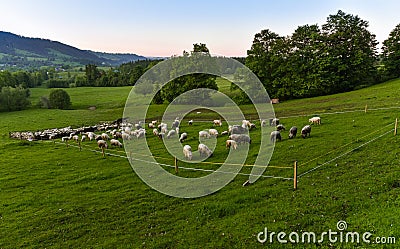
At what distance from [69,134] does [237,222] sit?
1482 inches

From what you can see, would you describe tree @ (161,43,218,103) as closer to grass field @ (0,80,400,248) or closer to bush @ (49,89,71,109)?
bush @ (49,89,71,109)

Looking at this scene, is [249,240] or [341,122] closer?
[249,240]

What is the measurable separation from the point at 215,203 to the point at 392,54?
7168 centimetres

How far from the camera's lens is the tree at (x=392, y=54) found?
64250 mm

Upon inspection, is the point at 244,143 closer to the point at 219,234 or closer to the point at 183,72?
the point at 219,234

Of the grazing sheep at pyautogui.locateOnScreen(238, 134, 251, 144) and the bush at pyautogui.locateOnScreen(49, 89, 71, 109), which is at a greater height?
the bush at pyautogui.locateOnScreen(49, 89, 71, 109)

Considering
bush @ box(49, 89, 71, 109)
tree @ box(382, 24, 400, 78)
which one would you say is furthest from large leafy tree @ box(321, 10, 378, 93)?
bush @ box(49, 89, 71, 109)

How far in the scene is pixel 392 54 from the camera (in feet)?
214

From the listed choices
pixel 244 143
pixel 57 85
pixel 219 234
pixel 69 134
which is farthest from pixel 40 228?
pixel 57 85

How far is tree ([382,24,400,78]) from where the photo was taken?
6425 cm

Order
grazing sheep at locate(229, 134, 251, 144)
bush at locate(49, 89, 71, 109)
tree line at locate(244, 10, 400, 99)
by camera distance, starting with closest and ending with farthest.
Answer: grazing sheep at locate(229, 134, 251, 144) < tree line at locate(244, 10, 400, 99) < bush at locate(49, 89, 71, 109)

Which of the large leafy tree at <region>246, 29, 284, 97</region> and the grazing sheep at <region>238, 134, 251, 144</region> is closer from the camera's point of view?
the grazing sheep at <region>238, 134, 251, 144</region>

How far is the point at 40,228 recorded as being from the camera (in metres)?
12.1

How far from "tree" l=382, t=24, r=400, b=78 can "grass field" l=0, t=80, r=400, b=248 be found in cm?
5299
